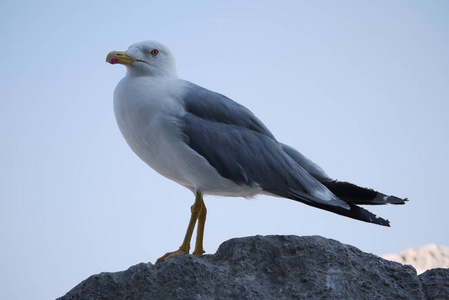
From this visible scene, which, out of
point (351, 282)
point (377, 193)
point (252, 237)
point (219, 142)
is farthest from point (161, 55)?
point (351, 282)

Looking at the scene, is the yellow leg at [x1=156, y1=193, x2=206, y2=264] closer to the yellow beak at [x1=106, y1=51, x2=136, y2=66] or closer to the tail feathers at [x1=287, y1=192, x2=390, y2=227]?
the tail feathers at [x1=287, y1=192, x2=390, y2=227]

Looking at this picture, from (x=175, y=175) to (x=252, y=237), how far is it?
117cm

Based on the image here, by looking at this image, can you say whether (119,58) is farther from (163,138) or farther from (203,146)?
(203,146)

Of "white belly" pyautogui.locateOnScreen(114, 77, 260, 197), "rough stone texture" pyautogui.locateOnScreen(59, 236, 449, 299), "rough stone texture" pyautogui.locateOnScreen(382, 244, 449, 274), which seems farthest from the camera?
"rough stone texture" pyautogui.locateOnScreen(382, 244, 449, 274)

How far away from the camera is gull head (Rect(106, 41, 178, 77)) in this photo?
203 inches

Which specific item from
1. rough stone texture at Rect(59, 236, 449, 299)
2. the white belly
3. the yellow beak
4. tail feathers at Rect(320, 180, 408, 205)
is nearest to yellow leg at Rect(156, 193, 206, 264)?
the white belly

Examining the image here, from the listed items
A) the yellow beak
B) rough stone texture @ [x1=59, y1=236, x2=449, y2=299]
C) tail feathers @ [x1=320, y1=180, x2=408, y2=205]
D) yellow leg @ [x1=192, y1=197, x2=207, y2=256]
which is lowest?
rough stone texture @ [x1=59, y1=236, x2=449, y2=299]

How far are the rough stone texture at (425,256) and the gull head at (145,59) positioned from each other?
978 cm

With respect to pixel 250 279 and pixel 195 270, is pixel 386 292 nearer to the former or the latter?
pixel 250 279

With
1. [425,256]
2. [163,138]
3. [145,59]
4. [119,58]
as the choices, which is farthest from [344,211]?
[425,256]

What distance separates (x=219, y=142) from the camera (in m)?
4.82

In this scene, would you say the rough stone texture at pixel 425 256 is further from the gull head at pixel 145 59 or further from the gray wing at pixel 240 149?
the gull head at pixel 145 59

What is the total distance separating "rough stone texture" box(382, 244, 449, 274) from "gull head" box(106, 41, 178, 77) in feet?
32.1

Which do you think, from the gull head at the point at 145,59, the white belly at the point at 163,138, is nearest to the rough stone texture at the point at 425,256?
the white belly at the point at 163,138
